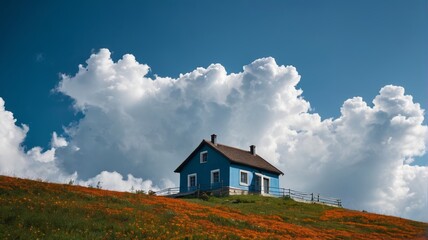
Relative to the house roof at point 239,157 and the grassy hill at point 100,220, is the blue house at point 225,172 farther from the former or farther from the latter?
the grassy hill at point 100,220

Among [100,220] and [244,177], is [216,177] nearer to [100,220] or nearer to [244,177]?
[244,177]

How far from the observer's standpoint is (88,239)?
46.8 feet

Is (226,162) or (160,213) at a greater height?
(226,162)

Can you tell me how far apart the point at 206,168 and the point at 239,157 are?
4.77 metres

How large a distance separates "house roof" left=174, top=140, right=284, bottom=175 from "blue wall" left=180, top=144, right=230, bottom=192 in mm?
511

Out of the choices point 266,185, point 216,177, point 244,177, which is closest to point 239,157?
point 244,177

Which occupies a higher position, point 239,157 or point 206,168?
point 239,157

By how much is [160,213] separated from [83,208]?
4.30 metres

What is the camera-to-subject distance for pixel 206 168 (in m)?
53.6

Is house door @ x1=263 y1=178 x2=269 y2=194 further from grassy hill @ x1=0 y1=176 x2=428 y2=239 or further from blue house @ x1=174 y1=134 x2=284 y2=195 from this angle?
grassy hill @ x1=0 y1=176 x2=428 y2=239

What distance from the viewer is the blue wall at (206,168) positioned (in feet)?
167

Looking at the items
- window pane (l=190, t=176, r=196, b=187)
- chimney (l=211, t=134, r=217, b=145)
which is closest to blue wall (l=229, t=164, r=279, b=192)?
chimney (l=211, t=134, r=217, b=145)

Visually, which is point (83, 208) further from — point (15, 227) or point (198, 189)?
point (198, 189)

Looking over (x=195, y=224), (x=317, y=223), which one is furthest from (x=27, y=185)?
(x=317, y=223)
